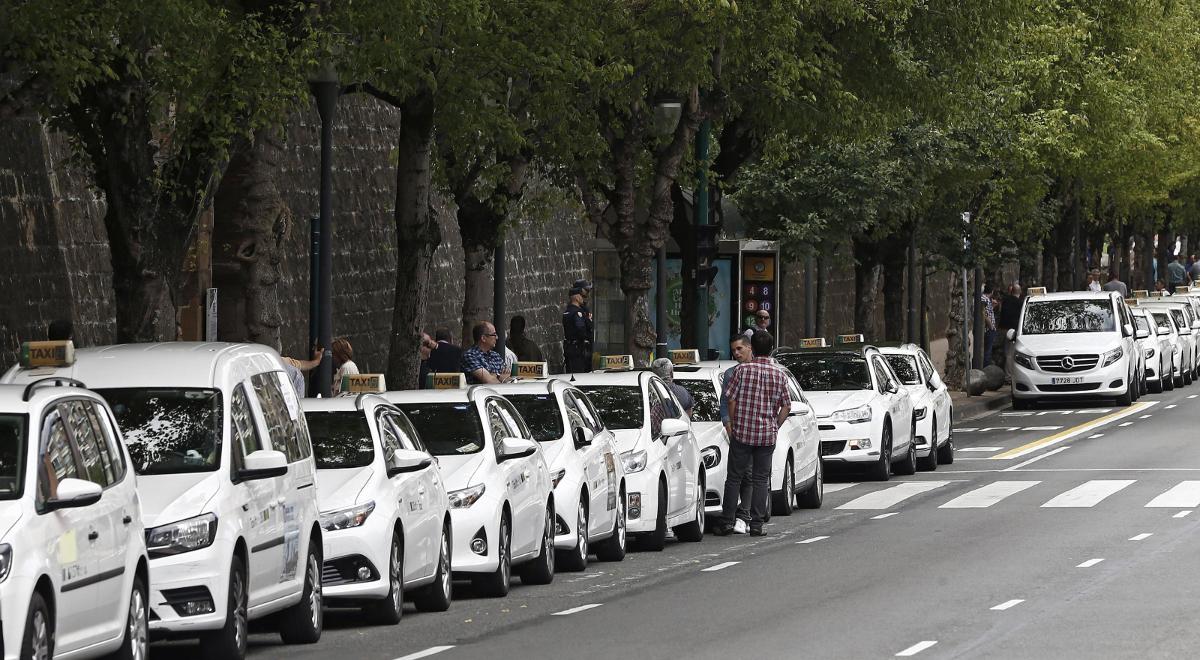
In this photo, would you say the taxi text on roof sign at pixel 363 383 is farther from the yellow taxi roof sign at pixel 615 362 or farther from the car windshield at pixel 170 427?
the yellow taxi roof sign at pixel 615 362

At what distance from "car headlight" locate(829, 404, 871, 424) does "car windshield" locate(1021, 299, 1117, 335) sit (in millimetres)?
16357

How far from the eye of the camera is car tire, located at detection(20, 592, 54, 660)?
888 cm

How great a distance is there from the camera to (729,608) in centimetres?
1445

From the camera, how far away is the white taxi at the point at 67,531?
8.95 meters

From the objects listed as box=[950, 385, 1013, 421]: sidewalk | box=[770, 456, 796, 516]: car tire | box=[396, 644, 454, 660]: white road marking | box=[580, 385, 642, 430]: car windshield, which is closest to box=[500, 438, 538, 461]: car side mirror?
A: box=[396, 644, 454, 660]: white road marking

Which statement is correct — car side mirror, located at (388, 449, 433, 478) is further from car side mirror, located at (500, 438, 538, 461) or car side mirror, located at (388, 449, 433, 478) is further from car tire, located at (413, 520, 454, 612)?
car side mirror, located at (500, 438, 538, 461)

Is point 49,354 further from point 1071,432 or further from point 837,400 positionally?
point 1071,432

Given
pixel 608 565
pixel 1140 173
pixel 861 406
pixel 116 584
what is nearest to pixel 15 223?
pixel 608 565

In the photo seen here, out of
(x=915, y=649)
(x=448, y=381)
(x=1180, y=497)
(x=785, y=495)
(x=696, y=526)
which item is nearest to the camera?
(x=915, y=649)

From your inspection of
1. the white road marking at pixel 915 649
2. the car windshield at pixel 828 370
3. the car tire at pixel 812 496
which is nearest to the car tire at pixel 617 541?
the car tire at pixel 812 496

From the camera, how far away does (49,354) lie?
38.3 feet

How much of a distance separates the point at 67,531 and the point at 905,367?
21147mm

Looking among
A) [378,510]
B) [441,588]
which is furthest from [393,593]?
[441,588]

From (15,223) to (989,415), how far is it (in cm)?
2278
